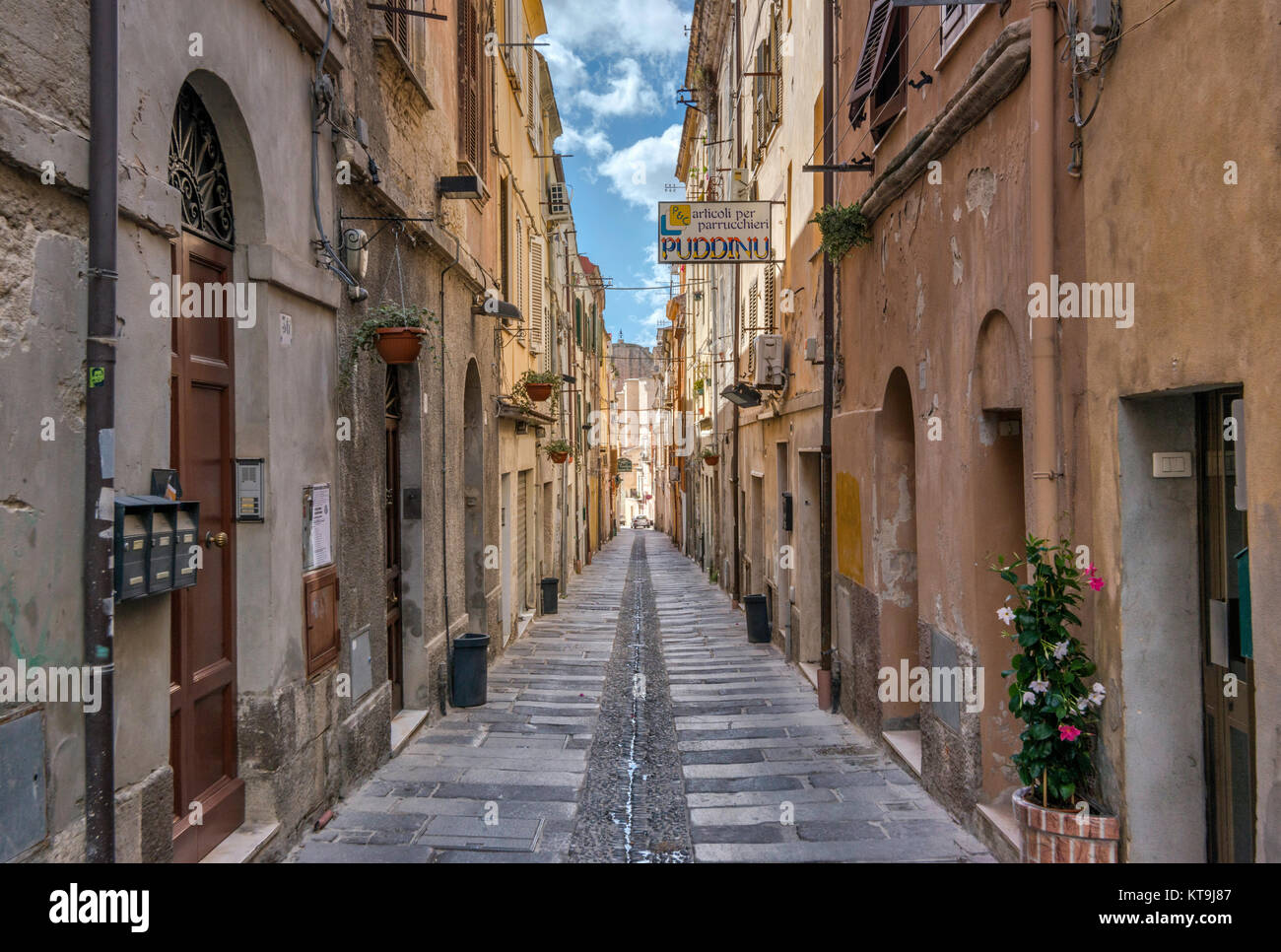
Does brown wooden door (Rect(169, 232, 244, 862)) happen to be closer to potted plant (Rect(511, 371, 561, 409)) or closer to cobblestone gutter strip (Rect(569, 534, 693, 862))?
cobblestone gutter strip (Rect(569, 534, 693, 862))

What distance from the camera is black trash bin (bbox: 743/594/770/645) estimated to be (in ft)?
46.3

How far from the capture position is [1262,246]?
3.09 meters

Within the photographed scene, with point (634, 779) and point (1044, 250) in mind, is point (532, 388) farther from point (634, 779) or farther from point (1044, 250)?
point (1044, 250)

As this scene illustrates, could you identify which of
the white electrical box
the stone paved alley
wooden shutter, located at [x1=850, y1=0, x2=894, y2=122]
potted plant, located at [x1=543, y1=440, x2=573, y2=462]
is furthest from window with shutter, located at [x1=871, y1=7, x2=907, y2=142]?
potted plant, located at [x1=543, y1=440, x2=573, y2=462]

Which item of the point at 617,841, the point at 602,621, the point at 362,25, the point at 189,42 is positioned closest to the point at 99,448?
the point at 189,42

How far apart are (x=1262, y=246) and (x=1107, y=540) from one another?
5.20ft

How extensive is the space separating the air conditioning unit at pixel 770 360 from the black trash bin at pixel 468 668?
5.56 m

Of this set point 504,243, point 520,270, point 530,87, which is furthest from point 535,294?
point 530,87

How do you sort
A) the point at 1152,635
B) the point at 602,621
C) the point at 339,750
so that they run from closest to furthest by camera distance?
the point at 1152,635, the point at 339,750, the point at 602,621

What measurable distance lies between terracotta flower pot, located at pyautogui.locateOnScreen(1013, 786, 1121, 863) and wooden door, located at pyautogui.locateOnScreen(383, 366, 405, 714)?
5751mm

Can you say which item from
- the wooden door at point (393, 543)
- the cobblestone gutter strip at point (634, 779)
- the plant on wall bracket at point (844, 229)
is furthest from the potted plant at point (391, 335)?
the plant on wall bracket at point (844, 229)

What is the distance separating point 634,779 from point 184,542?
4.38m

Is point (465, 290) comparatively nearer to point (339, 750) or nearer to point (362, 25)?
point (362, 25)

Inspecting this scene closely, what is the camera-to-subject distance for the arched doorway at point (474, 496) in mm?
11609
